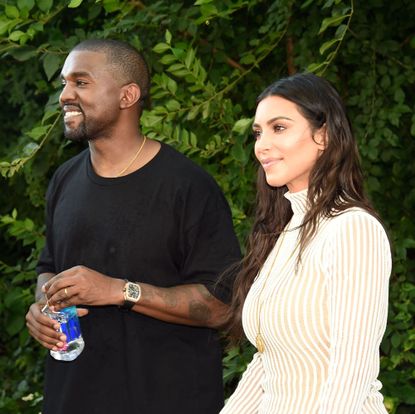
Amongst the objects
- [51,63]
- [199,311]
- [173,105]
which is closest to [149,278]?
[199,311]

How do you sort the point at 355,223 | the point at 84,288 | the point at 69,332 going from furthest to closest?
1. the point at 69,332
2. the point at 84,288
3. the point at 355,223

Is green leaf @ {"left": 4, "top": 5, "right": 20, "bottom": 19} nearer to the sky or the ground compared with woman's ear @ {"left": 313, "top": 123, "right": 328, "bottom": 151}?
nearer to the sky

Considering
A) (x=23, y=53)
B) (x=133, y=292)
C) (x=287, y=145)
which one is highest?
(x=23, y=53)

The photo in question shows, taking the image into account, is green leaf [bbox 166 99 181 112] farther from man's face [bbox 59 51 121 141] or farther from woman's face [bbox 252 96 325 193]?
woman's face [bbox 252 96 325 193]

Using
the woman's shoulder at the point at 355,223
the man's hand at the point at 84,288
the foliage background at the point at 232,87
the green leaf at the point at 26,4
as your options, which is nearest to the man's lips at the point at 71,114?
the man's hand at the point at 84,288

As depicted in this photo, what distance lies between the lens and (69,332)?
3.00m

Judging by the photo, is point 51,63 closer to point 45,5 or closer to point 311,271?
point 45,5

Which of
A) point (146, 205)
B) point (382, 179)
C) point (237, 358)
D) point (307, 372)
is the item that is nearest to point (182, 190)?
point (146, 205)

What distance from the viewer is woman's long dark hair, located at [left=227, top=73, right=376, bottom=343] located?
93.4 inches

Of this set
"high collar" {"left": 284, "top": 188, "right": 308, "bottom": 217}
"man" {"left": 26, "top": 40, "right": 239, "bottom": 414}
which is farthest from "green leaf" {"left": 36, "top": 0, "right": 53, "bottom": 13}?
"high collar" {"left": 284, "top": 188, "right": 308, "bottom": 217}

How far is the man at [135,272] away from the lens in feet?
9.87

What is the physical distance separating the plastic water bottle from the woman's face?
2.54 ft

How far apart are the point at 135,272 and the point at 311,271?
84 centimetres

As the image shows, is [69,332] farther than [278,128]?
Yes
